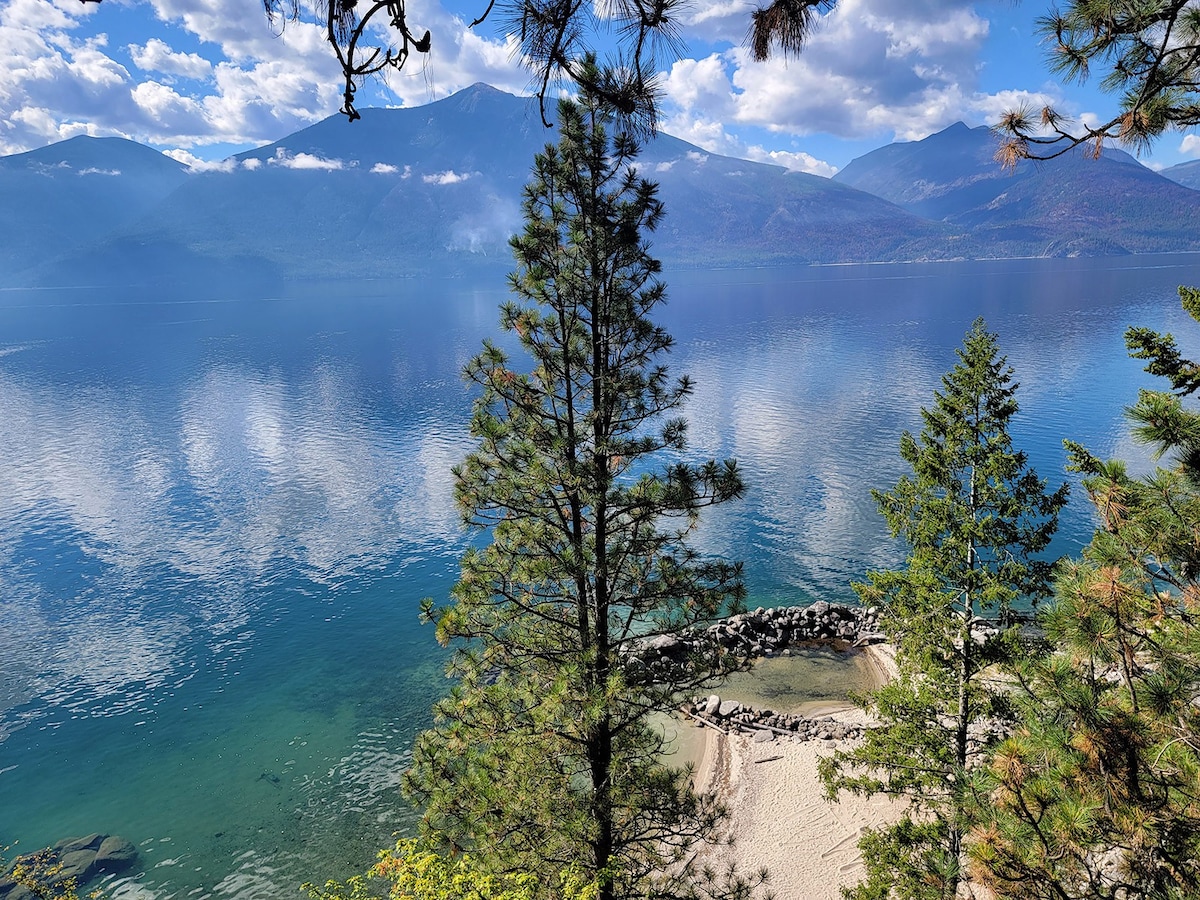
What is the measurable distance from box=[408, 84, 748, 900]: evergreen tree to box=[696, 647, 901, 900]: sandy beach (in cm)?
874

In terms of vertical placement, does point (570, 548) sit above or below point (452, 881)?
above

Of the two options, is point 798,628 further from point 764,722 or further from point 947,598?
point 947,598

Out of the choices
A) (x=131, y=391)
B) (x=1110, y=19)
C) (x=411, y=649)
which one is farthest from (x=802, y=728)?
(x=131, y=391)

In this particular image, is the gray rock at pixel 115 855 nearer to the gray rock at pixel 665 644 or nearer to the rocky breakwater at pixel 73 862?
the rocky breakwater at pixel 73 862

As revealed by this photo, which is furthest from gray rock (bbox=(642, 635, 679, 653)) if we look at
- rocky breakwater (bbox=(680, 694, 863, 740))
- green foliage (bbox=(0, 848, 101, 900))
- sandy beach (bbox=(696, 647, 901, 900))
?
green foliage (bbox=(0, 848, 101, 900))

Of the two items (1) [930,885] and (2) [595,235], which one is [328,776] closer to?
(1) [930,885]

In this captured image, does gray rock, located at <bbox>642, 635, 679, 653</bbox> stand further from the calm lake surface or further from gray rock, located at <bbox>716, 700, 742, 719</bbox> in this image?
the calm lake surface

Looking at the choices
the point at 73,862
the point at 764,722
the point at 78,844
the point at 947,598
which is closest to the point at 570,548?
the point at 947,598

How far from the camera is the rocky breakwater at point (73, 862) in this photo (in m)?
21.8

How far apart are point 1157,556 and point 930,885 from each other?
9.68 m

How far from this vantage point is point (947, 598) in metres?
15.7

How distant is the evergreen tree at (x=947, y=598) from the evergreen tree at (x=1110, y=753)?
7256mm

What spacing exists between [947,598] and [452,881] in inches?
480

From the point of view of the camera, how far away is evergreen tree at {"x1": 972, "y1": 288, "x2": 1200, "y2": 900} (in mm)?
7207
